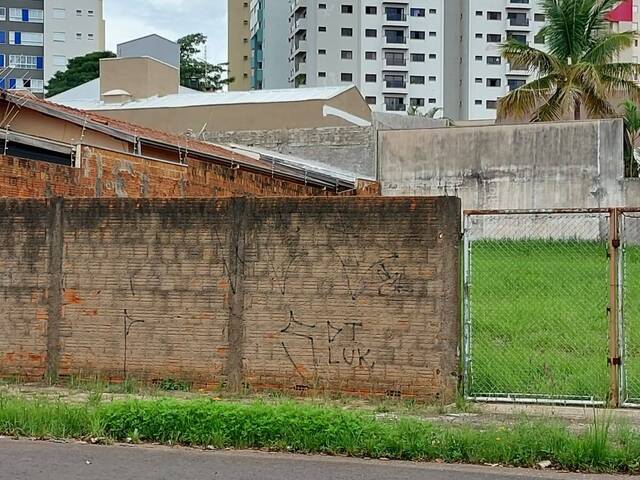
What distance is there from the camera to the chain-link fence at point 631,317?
9.14 m

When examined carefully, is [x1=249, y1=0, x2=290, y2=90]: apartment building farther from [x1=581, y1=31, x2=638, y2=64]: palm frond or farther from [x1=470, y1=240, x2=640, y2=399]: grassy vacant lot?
[x1=470, y1=240, x2=640, y2=399]: grassy vacant lot

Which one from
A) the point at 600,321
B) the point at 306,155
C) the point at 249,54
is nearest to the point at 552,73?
the point at 306,155

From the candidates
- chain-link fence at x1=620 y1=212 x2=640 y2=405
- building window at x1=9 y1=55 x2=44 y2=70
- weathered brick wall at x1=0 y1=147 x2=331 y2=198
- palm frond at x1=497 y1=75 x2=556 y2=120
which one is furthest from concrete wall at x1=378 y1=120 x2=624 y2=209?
building window at x1=9 y1=55 x2=44 y2=70

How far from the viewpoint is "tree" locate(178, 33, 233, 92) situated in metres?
76.7

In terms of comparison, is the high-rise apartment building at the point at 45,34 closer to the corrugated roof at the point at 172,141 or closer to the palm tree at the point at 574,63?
the corrugated roof at the point at 172,141

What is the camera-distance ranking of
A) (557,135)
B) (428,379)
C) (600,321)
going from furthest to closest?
(557,135) < (600,321) < (428,379)

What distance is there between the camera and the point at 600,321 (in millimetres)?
13453

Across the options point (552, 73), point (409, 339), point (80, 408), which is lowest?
point (80, 408)

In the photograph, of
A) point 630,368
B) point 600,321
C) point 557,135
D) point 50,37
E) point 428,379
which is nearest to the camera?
point 428,379

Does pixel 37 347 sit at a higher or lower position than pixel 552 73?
lower

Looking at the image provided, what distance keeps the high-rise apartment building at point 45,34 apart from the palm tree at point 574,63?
78.0 metres

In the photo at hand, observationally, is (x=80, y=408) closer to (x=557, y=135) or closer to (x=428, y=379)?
(x=428, y=379)

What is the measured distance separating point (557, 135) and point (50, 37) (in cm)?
8242

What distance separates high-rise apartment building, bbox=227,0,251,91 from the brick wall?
94.7m
